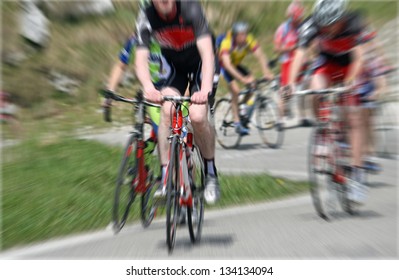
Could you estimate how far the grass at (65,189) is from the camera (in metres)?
5.89

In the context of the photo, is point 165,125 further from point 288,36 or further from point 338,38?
point 288,36

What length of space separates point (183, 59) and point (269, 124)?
6.01 metres

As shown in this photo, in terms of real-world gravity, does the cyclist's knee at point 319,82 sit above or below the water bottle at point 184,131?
above

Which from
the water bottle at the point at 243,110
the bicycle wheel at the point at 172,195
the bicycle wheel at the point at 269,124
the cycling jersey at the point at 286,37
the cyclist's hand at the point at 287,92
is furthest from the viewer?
the water bottle at the point at 243,110

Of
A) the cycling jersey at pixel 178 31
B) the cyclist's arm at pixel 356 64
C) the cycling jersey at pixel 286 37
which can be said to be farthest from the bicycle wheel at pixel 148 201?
the cycling jersey at pixel 286 37

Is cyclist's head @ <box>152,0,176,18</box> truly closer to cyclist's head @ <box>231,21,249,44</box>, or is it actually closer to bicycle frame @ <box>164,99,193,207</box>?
bicycle frame @ <box>164,99,193,207</box>

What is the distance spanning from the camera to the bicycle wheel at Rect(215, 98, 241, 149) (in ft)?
37.3

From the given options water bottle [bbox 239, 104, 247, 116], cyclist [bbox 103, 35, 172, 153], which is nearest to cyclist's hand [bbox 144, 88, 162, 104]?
cyclist [bbox 103, 35, 172, 153]

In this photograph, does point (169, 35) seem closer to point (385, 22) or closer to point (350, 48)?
point (350, 48)

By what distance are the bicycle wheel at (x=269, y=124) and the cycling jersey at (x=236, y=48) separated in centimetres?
103

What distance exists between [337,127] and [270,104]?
5.40 metres

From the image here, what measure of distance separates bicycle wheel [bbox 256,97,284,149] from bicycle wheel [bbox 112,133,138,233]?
5.79 metres

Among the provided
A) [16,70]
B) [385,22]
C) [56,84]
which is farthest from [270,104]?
[16,70]

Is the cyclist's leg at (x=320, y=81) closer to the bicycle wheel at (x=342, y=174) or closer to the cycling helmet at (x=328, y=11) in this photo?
the cycling helmet at (x=328, y=11)
